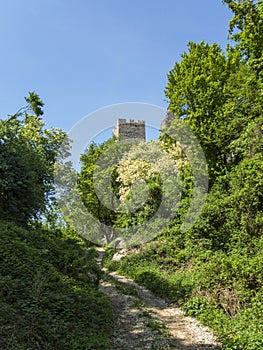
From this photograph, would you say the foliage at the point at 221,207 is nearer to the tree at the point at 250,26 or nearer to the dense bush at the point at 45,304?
the tree at the point at 250,26

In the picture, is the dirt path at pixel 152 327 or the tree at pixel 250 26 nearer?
the dirt path at pixel 152 327

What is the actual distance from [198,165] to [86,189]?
564 inches

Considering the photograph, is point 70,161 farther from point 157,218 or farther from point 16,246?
point 16,246

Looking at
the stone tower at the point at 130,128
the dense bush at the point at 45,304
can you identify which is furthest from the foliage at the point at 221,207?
the stone tower at the point at 130,128

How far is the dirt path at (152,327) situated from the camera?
684 centimetres

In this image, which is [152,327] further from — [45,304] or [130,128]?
[130,128]

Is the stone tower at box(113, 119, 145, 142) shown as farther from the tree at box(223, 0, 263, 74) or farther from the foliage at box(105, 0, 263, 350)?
the tree at box(223, 0, 263, 74)

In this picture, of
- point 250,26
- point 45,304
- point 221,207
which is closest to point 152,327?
point 45,304

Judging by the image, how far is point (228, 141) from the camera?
17.3 meters

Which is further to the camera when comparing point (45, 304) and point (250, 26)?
point (250, 26)

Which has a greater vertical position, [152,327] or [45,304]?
[45,304]

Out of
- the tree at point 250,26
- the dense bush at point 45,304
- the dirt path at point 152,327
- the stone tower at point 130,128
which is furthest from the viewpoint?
the stone tower at point 130,128

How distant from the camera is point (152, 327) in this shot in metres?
7.72

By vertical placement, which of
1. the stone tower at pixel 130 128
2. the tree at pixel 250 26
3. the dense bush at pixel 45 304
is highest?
the stone tower at pixel 130 128
